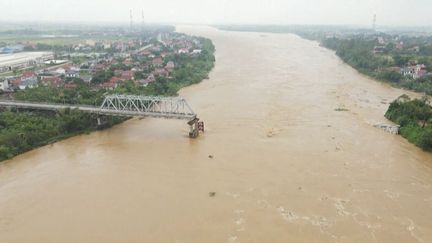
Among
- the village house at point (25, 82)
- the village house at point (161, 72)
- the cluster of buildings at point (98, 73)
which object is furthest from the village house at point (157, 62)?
Answer: the village house at point (25, 82)

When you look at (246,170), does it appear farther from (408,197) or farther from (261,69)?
(261,69)

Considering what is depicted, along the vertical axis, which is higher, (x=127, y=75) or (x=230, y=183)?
(x=127, y=75)

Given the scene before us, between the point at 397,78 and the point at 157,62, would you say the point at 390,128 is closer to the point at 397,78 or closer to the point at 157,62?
the point at 397,78

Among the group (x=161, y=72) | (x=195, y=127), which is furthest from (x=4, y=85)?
(x=195, y=127)

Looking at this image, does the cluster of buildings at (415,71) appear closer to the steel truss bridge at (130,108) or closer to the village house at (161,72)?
the village house at (161,72)

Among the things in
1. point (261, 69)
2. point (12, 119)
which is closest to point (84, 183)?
point (12, 119)

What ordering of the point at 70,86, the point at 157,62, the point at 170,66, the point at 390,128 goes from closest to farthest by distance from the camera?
the point at 390,128 < the point at 70,86 < the point at 170,66 < the point at 157,62
